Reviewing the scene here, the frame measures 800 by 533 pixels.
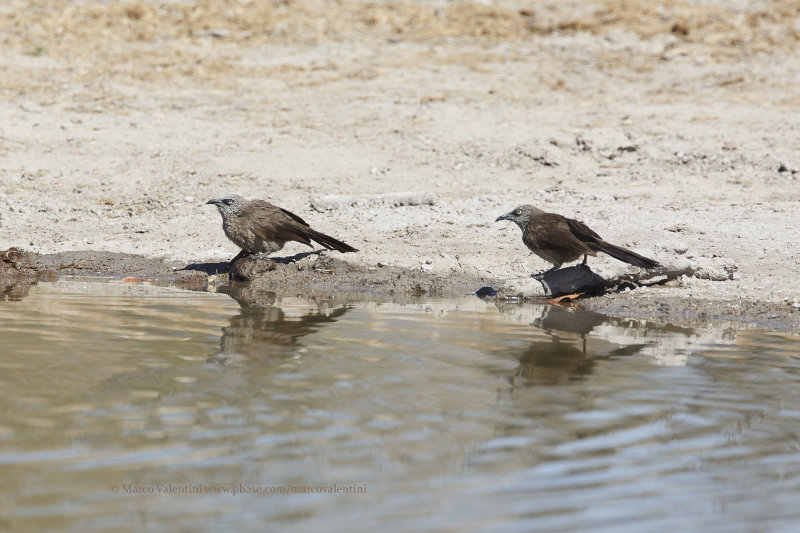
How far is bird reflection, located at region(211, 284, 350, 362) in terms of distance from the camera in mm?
6855

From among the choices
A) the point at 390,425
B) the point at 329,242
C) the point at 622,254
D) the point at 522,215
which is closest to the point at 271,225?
the point at 329,242

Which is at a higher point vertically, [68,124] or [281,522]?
[68,124]

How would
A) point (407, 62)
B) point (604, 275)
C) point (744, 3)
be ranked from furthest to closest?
point (744, 3) → point (407, 62) → point (604, 275)

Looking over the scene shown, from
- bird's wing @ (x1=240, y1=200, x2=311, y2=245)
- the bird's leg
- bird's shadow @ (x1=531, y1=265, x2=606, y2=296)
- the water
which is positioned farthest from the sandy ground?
the water

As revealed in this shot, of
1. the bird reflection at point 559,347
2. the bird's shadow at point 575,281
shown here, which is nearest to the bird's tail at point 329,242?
the bird reflection at point 559,347

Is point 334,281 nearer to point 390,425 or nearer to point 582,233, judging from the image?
point 582,233

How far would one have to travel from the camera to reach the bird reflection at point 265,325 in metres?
6.86

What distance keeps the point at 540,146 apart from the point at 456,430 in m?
8.79

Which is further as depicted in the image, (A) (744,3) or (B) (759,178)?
(A) (744,3)

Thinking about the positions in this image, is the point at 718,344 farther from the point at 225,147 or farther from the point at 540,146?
the point at 225,147

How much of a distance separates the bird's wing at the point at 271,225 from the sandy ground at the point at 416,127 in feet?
2.72

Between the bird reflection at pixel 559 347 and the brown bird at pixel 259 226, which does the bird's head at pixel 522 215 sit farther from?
the brown bird at pixel 259 226

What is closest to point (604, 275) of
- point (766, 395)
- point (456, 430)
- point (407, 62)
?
point (766, 395)

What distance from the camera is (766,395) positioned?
5785 mm
